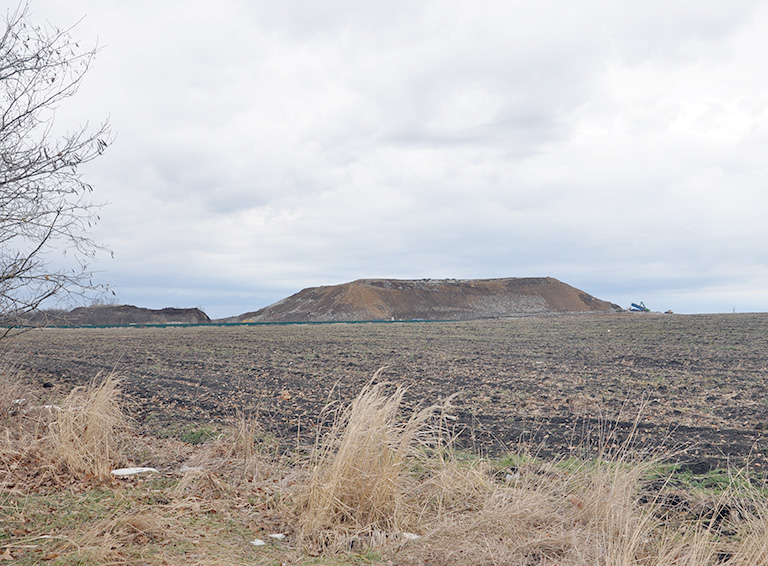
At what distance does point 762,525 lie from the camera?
4.29 metres

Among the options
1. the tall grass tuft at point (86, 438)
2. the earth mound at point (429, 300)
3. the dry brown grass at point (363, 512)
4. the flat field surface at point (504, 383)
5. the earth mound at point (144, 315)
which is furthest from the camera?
the earth mound at point (429, 300)

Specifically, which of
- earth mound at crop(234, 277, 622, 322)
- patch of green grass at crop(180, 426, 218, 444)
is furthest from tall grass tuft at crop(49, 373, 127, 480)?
earth mound at crop(234, 277, 622, 322)

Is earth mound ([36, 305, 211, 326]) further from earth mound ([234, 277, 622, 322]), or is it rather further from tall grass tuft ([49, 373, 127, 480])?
tall grass tuft ([49, 373, 127, 480])

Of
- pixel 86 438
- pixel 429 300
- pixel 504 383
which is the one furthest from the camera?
pixel 429 300

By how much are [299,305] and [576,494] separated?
77.9 meters

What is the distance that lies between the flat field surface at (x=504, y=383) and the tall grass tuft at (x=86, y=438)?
5.31ft

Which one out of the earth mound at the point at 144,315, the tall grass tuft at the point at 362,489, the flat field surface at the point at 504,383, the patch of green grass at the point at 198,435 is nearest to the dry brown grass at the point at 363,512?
the tall grass tuft at the point at 362,489

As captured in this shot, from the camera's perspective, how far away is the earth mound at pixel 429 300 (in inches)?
2997

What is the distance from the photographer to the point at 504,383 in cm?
1336

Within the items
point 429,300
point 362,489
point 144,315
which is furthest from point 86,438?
point 429,300

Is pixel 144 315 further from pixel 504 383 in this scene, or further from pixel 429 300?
pixel 504 383

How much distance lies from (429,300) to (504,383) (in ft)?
231

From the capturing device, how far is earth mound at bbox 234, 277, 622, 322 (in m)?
76.1

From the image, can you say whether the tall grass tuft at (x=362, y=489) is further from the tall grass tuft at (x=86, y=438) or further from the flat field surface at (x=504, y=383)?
the tall grass tuft at (x=86, y=438)
